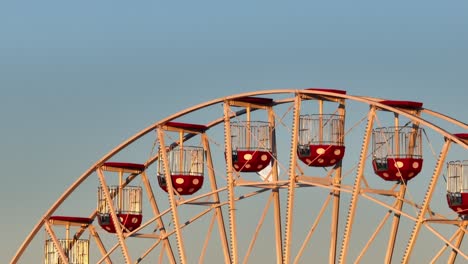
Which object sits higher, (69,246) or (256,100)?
(256,100)

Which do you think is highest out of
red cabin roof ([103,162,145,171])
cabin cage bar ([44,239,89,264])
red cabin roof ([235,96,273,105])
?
red cabin roof ([235,96,273,105])

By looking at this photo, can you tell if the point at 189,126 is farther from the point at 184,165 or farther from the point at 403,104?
the point at 403,104

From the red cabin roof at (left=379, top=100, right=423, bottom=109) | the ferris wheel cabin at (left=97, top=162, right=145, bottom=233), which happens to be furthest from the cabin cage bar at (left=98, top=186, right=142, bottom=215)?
the red cabin roof at (left=379, top=100, right=423, bottom=109)

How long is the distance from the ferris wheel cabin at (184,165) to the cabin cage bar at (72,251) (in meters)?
16.2

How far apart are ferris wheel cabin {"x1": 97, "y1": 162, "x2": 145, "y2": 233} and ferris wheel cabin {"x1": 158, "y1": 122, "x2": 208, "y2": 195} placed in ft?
20.2

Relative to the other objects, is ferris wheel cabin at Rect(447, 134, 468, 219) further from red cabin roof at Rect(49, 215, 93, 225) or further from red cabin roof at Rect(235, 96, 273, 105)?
red cabin roof at Rect(49, 215, 93, 225)

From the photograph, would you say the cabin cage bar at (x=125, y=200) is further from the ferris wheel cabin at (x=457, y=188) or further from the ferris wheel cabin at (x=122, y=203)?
the ferris wheel cabin at (x=457, y=188)

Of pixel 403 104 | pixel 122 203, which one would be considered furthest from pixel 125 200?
pixel 403 104

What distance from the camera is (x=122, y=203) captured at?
371 feet

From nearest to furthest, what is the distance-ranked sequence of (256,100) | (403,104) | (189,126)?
(403,104) → (256,100) → (189,126)

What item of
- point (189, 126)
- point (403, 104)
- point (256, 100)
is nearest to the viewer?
point (403, 104)

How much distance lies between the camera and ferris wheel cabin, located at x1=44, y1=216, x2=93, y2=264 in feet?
387

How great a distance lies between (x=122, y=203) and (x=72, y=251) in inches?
372

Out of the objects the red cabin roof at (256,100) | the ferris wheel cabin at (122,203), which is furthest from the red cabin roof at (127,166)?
the red cabin roof at (256,100)
